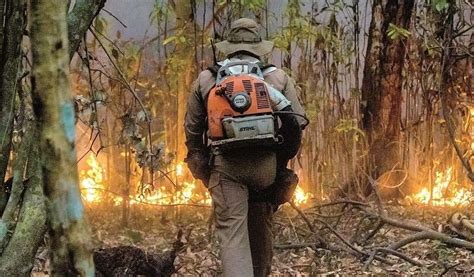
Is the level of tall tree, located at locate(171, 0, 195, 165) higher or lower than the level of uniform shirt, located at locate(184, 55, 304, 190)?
higher

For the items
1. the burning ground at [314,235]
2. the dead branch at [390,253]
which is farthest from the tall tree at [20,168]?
the dead branch at [390,253]

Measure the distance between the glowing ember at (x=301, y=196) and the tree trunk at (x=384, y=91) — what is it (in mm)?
851

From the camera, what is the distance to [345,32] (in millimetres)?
7520

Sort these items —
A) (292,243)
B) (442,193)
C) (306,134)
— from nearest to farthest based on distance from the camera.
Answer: (292,243), (306,134), (442,193)

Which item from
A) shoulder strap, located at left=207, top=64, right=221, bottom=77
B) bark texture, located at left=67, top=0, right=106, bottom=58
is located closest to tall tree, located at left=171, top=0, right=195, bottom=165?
shoulder strap, located at left=207, top=64, right=221, bottom=77

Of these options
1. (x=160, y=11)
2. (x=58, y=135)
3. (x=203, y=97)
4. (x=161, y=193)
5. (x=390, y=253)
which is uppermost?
(x=160, y=11)

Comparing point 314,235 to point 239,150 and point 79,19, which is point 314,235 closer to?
point 239,150

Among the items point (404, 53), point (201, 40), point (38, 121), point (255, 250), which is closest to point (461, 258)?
point (255, 250)

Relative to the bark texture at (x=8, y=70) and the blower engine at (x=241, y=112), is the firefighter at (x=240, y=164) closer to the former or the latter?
the blower engine at (x=241, y=112)

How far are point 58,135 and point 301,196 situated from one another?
5808mm

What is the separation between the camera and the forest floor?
4902 mm

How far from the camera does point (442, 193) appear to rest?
780 centimetres

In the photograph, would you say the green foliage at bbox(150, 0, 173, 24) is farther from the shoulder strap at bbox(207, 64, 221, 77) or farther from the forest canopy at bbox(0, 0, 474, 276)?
the shoulder strap at bbox(207, 64, 221, 77)

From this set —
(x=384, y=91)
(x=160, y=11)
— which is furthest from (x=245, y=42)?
(x=384, y=91)
